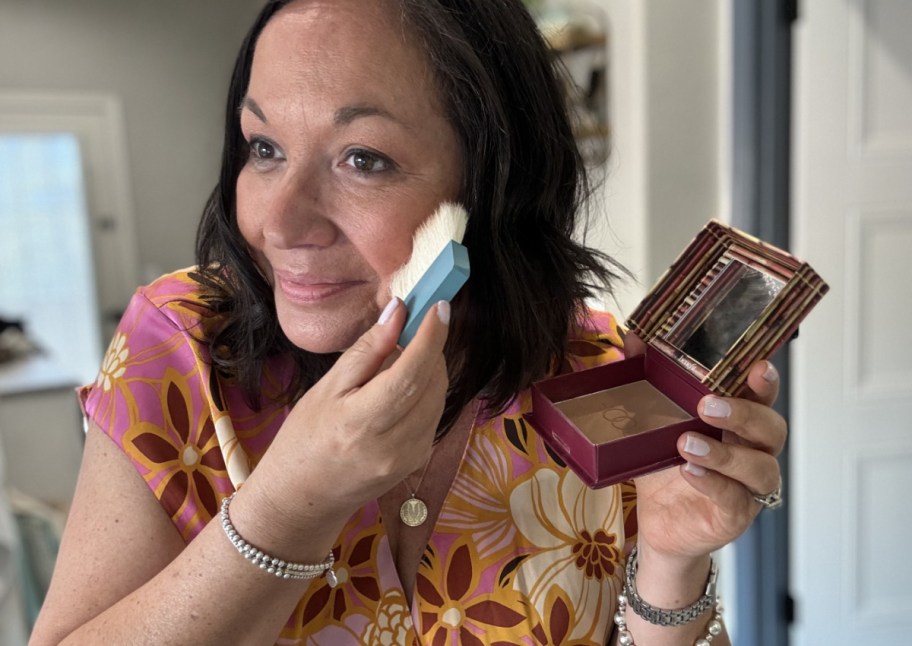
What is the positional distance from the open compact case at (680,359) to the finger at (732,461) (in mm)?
11

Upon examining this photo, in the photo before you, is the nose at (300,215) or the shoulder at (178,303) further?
the shoulder at (178,303)

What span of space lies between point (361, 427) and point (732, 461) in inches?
11.4

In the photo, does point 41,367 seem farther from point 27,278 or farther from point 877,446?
point 877,446

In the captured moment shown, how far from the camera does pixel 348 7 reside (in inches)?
24.1

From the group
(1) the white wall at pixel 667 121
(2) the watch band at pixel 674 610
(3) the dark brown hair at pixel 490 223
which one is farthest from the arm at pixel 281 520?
(1) the white wall at pixel 667 121

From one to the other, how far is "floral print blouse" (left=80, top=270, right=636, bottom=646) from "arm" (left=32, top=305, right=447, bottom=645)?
89 millimetres

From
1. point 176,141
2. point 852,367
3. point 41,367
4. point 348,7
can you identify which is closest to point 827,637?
point 852,367

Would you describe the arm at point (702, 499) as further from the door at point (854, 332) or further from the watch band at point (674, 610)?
the door at point (854, 332)

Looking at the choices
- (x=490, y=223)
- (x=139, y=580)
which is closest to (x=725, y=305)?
(x=490, y=223)

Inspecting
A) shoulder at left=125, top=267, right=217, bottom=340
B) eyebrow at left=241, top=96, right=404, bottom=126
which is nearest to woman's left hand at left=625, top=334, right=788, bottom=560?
eyebrow at left=241, top=96, right=404, bottom=126

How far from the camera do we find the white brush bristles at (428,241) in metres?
0.55

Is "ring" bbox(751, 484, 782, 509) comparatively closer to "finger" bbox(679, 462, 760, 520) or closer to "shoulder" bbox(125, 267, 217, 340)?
"finger" bbox(679, 462, 760, 520)

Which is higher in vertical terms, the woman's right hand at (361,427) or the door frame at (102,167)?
the woman's right hand at (361,427)

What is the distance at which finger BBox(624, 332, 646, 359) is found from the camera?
66 centimetres
